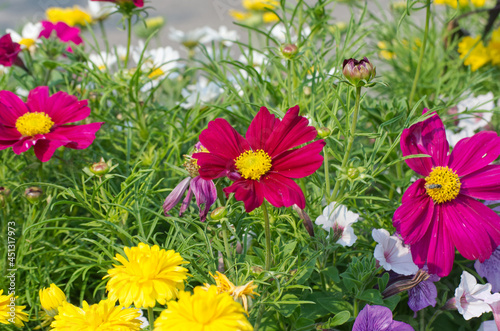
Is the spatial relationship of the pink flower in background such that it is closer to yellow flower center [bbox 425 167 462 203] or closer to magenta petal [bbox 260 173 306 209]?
magenta petal [bbox 260 173 306 209]

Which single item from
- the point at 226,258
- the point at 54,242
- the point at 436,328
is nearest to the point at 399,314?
the point at 436,328

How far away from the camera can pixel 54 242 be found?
0.80 m

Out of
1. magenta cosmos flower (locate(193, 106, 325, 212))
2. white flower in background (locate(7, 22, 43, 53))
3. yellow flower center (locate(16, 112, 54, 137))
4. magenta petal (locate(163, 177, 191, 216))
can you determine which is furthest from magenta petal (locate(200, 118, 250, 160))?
white flower in background (locate(7, 22, 43, 53))

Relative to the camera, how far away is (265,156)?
0.56m

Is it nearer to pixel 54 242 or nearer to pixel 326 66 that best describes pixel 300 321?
pixel 54 242

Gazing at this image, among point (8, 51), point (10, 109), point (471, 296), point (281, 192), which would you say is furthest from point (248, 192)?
point (8, 51)

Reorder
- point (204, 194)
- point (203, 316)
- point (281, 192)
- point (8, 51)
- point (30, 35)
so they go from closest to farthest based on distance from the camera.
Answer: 1. point (203, 316)
2. point (281, 192)
3. point (204, 194)
4. point (8, 51)
5. point (30, 35)

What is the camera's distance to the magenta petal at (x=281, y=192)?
0.50m

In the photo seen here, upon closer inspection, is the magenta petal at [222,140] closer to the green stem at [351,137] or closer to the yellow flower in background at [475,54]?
the green stem at [351,137]

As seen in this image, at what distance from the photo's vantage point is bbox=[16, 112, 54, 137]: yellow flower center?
74cm

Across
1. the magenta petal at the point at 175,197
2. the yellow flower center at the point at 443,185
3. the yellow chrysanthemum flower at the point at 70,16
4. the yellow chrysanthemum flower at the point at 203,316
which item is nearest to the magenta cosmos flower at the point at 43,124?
the magenta petal at the point at 175,197

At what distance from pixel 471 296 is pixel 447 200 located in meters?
0.13

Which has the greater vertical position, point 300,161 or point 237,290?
point 300,161

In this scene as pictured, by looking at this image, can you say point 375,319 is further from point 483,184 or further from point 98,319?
point 98,319
